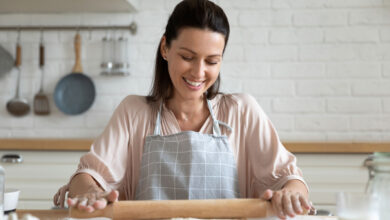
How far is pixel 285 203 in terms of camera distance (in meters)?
0.99

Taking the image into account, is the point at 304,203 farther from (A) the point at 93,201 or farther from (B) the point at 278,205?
(A) the point at 93,201

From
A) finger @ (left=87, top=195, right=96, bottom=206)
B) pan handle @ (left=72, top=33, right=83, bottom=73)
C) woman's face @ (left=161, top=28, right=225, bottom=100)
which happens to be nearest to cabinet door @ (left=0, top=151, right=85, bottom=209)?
pan handle @ (left=72, top=33, right=83, bottom=73)

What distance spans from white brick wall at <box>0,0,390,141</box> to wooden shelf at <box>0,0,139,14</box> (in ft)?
0.20

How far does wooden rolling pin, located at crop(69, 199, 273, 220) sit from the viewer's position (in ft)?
3.08

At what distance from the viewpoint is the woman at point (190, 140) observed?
1.34m

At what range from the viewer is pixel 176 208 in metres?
0.94

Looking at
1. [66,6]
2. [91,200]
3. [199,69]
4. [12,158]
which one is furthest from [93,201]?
[66,6]

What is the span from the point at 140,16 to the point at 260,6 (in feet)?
2.42

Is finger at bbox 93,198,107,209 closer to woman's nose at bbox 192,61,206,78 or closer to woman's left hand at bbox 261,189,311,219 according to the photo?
woman's left hand at bbox 261,189,311,219

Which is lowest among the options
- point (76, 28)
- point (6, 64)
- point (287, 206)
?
point (287, 206)

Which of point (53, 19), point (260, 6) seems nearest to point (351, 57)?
point (260, 6)

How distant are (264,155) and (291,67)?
1326 millimetres

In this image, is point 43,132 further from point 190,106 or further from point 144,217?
point 144,217

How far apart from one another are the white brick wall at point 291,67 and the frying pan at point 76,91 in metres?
0.04
